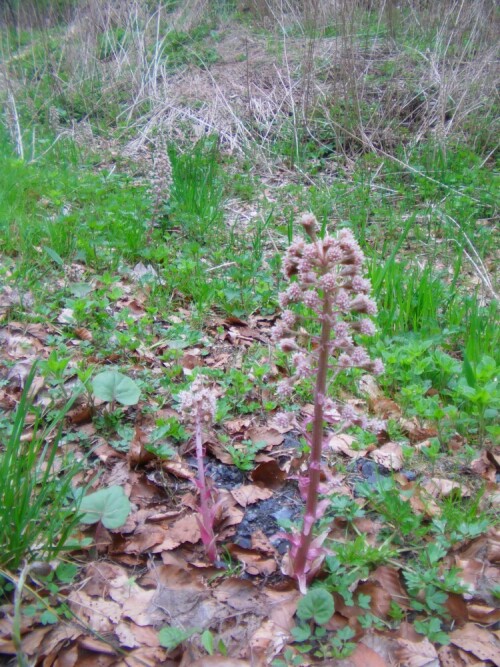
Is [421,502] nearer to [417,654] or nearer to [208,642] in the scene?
[417,654]

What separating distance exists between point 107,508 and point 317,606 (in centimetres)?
62

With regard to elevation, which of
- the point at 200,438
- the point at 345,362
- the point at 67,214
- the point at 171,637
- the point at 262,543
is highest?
the point at 345,362

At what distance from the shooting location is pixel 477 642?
134 centimetres

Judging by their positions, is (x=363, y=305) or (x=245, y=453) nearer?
(x=363, y=305)

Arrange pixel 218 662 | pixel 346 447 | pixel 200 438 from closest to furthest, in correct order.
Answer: pixel 218 662 → pixel 200 438 → pixel 346 447

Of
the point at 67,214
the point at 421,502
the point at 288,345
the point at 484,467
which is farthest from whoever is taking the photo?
the point at 67,214

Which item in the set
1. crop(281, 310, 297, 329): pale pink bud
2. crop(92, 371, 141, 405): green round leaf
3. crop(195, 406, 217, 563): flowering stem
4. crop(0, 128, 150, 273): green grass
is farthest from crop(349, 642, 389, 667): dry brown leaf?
crop(0, 128, 150, 273): green grass

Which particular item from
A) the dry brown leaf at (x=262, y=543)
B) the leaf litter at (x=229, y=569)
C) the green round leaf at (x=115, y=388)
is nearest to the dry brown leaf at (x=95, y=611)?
the leaf litter at (x=229, y=569)

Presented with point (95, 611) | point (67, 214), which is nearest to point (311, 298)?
point (95, 611)

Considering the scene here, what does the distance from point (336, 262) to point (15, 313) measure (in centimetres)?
199

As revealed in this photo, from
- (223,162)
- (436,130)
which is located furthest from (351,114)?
(223,162)

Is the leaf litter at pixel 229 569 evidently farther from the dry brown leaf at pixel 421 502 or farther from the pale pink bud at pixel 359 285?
the pale pink bud at pixel 359 285

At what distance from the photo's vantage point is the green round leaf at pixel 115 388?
Answer: 6.37ft

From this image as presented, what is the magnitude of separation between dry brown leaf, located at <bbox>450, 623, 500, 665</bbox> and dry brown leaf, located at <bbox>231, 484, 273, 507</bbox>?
2.21 ft
